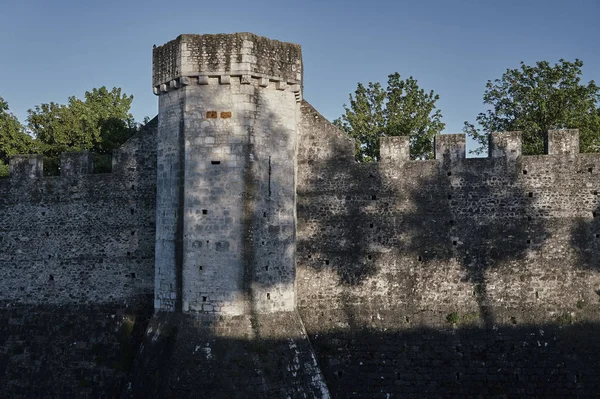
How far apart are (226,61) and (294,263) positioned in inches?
211

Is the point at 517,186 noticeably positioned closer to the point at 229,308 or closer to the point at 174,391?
the point at 229,308

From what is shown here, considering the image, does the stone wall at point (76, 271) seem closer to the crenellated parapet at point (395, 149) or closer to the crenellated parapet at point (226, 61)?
the crenellated parapet at point (226, 61)

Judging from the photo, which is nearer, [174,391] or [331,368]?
[174,391]

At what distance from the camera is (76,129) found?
24.4 meters

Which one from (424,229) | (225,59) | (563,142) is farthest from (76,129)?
(563,142)

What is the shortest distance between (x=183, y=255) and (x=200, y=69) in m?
4.53

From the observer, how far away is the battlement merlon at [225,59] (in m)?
14.8

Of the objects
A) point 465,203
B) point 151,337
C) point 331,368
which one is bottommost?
point 331,368

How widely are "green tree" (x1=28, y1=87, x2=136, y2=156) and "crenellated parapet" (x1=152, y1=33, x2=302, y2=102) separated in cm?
1006

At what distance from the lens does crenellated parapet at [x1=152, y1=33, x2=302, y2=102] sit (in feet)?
48.4

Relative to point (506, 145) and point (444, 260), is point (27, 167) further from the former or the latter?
point (506, 145)

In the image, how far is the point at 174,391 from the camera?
1374cm

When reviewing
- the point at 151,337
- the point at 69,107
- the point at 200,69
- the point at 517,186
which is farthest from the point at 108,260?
the point at 517,186

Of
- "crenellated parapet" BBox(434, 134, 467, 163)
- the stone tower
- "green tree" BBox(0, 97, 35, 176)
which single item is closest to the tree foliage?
"green tree" BBox(0, 97, 35, 176)
